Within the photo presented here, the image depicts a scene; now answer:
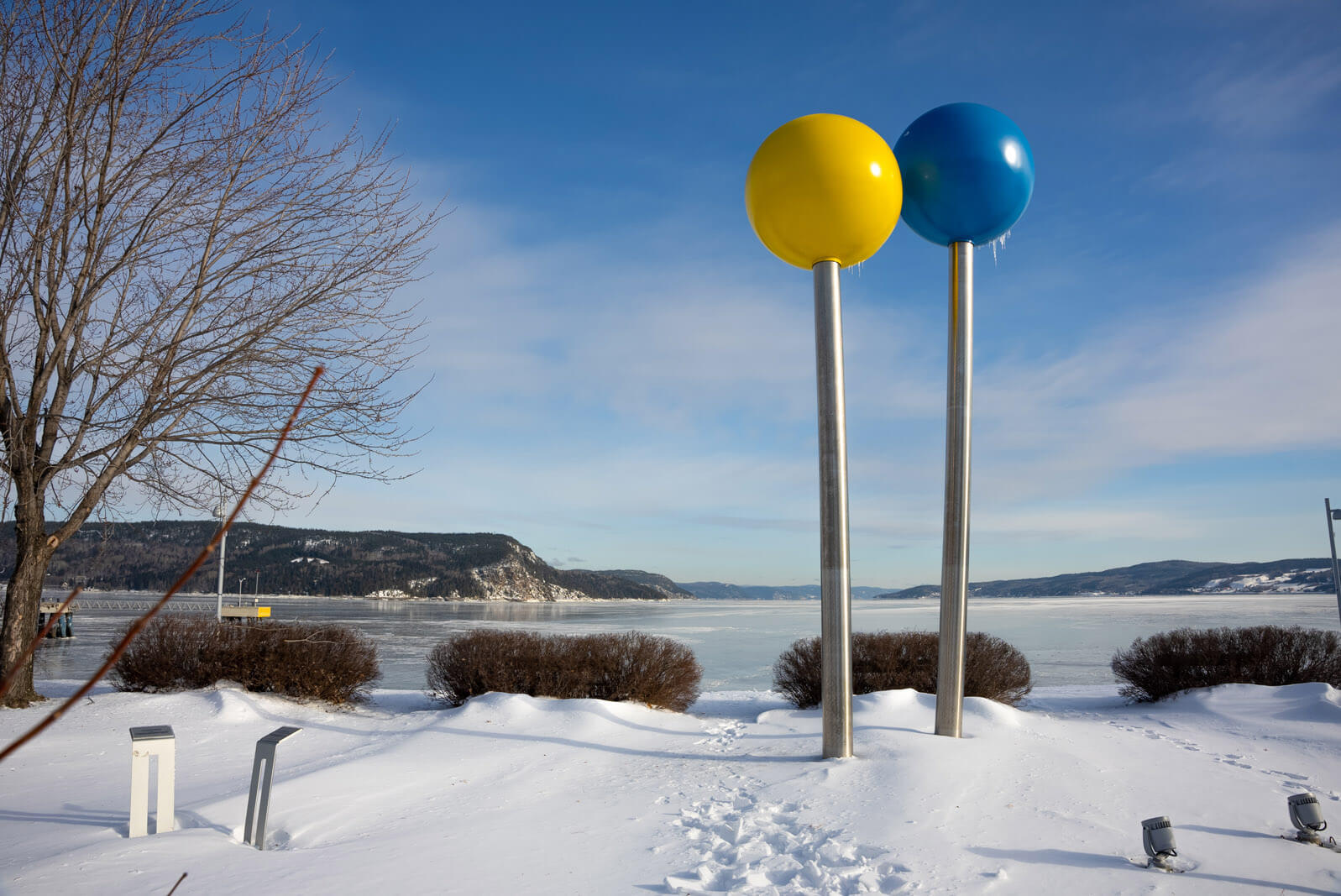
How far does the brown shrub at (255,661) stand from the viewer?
962 cm

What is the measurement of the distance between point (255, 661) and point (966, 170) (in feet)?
30.5

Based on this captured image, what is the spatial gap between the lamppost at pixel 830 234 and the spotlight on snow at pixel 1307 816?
2.91 meters

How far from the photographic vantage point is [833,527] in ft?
22.7

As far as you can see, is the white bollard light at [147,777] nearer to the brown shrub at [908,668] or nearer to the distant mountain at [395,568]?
the brown shrub at [908,668]

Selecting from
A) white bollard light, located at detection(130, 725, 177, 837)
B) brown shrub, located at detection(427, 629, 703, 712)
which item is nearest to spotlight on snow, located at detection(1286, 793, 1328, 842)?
brown shrub, located at detection(427, 629, 703, 712)

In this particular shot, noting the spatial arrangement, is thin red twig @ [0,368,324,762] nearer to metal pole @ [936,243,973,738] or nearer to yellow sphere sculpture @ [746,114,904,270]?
yellow sphere sculpture @ [746,114,904,270]

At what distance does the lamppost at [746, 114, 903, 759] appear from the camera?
673cm

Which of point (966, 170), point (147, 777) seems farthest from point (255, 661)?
point (966, 170)

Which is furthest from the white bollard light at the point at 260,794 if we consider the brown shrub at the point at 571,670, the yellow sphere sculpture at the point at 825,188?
the yellow sphere sculpture at the point at 825,188

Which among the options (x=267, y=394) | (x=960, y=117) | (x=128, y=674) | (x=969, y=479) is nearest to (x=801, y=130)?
(x=960, y=117)

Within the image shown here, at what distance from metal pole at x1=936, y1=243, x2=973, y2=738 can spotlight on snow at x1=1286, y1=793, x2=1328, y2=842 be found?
2.90 meters

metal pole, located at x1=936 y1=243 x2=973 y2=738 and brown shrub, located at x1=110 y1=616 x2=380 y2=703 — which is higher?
metal pole, located at x1=936 y1=243 x2=973 y2=738

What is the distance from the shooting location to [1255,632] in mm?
10422

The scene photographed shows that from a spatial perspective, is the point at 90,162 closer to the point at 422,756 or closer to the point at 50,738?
the point at 50,738
